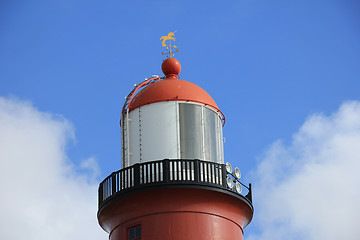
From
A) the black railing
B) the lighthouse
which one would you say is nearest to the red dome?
the lighthouse

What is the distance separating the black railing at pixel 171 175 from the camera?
25.0m

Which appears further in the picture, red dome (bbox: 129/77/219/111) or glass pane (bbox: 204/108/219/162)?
red dome (bbox: 129/77/219/111)

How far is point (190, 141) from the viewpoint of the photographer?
86.4 feet

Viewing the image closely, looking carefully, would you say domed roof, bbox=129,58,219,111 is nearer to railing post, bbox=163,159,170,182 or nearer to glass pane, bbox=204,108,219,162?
glass pane, bbox=204,108,219,162

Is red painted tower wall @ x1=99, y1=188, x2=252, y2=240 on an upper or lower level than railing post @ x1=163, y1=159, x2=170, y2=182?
lower

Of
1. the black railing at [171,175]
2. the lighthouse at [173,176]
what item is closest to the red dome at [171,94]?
the lighthouse at [173,176]

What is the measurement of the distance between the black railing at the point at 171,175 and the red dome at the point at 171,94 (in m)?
2.45

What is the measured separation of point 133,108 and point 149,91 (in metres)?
0.77

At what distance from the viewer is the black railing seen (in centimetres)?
2503

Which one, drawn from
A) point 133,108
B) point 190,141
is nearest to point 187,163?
point 190,141

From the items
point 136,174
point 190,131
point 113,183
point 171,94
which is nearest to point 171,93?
point 171,94

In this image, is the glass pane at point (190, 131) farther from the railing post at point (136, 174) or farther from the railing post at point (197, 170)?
the railing post at point (136, 174)

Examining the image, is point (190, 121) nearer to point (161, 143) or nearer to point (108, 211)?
point (161, 143)

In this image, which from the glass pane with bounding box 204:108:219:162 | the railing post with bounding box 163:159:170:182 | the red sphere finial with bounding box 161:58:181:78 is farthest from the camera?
the red sphere finial with bounding box 161:58:181:78
